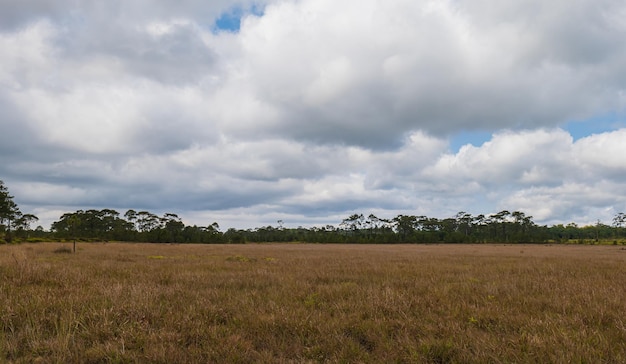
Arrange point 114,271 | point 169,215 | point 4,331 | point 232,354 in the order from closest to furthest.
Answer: point 232,354 < point 4,331 < point 114,271 < point 169,215

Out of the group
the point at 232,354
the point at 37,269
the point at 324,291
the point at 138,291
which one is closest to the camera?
the point at 232,354

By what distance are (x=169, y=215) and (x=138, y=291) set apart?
132 m

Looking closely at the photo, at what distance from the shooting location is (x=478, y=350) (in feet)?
18.0

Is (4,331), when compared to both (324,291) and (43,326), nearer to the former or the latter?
(43,326)

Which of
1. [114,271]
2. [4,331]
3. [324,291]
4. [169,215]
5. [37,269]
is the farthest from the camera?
[169,215]

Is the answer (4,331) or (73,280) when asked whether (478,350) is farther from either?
(73,280)

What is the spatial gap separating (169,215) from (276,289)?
132 meters

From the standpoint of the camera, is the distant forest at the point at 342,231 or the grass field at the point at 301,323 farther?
the distant forest at the point at 342,231

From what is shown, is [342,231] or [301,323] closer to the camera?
[301,323]

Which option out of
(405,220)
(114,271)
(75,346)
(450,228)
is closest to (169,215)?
(405,220)

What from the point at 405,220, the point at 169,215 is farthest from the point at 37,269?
the point at 405,220

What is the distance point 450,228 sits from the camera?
510ft

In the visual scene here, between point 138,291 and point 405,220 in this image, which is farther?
point 405,220

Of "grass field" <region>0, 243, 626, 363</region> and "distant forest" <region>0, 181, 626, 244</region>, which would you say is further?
"distant forest" <region>0, 181, 626, 244</region>
